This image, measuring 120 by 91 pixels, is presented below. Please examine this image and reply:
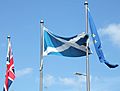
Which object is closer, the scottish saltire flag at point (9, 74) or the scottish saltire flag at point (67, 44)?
the scottish saltire flag at point (67, 44)

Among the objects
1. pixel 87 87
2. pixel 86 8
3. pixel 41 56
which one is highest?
pixel 86 8

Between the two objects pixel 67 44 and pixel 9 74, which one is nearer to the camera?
pixel 67 44

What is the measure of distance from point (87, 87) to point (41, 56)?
11.8 ft

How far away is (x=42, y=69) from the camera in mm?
27047

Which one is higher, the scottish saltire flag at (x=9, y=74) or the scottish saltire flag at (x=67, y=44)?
the scottish saltire flag at (x=67, y=44)

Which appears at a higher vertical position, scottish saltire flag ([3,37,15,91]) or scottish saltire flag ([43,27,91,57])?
scottish saltire flag ([43,27,91,57])

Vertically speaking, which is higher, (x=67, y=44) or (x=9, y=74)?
(x=67, y=44)

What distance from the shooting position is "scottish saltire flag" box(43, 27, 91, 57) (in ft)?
92.3

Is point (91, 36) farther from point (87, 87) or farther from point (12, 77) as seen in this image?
point (12, 77)

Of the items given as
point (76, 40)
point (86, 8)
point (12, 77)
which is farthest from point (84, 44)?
point (12, 77)

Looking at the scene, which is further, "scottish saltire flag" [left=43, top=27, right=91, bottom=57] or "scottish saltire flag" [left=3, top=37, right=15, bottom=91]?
"scottish saltire flag" [left=3, top=37, right=15, bottom=91]

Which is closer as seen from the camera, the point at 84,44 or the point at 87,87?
the point at 87,87

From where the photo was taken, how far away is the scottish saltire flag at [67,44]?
1107 inches

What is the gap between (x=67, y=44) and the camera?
28.3m
